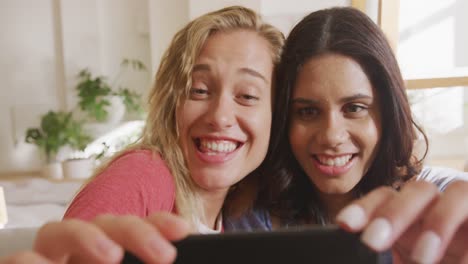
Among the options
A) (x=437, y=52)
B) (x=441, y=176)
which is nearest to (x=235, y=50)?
(x=441, y=176)

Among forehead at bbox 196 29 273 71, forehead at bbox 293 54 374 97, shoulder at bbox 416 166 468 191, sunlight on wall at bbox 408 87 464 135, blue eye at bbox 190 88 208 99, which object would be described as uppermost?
forehead at bbox 196 29 273 71

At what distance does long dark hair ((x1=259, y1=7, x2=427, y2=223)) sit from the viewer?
0.86 meters

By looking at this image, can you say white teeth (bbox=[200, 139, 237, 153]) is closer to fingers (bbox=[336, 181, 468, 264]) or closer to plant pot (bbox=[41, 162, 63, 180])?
fingers (bbox=[336, 181, 468, 264])

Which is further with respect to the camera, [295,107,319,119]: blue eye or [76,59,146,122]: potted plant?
[76,59,146,122]: potted plant

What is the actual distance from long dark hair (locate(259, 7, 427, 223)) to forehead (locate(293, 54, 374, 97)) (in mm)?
13

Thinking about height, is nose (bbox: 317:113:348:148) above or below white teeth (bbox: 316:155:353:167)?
above

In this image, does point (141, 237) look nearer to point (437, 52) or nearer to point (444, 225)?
point (444, 225)

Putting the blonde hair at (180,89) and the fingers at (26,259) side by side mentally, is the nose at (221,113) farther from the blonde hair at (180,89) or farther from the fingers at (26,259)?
the fingers at (26,259)

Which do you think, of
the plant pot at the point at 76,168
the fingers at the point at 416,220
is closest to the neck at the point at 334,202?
the fingers at the point at 416,220

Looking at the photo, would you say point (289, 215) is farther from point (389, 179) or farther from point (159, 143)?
point (159, 143)

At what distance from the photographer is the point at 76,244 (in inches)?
12.6

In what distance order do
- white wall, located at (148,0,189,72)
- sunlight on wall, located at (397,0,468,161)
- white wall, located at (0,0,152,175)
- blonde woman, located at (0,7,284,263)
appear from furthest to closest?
white wall, located at (0,0,152,175) < white wall, located at (148,0,189,72) < sunlight on wall, located at (397,0,468,161) < blonde woman, located at (0,7,284,263)

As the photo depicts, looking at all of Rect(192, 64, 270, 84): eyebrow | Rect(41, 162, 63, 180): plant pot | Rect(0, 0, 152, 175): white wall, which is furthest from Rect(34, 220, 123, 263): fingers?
Rect(0, 0, 152, 175): white wall

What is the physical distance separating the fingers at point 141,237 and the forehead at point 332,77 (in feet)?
1.90
